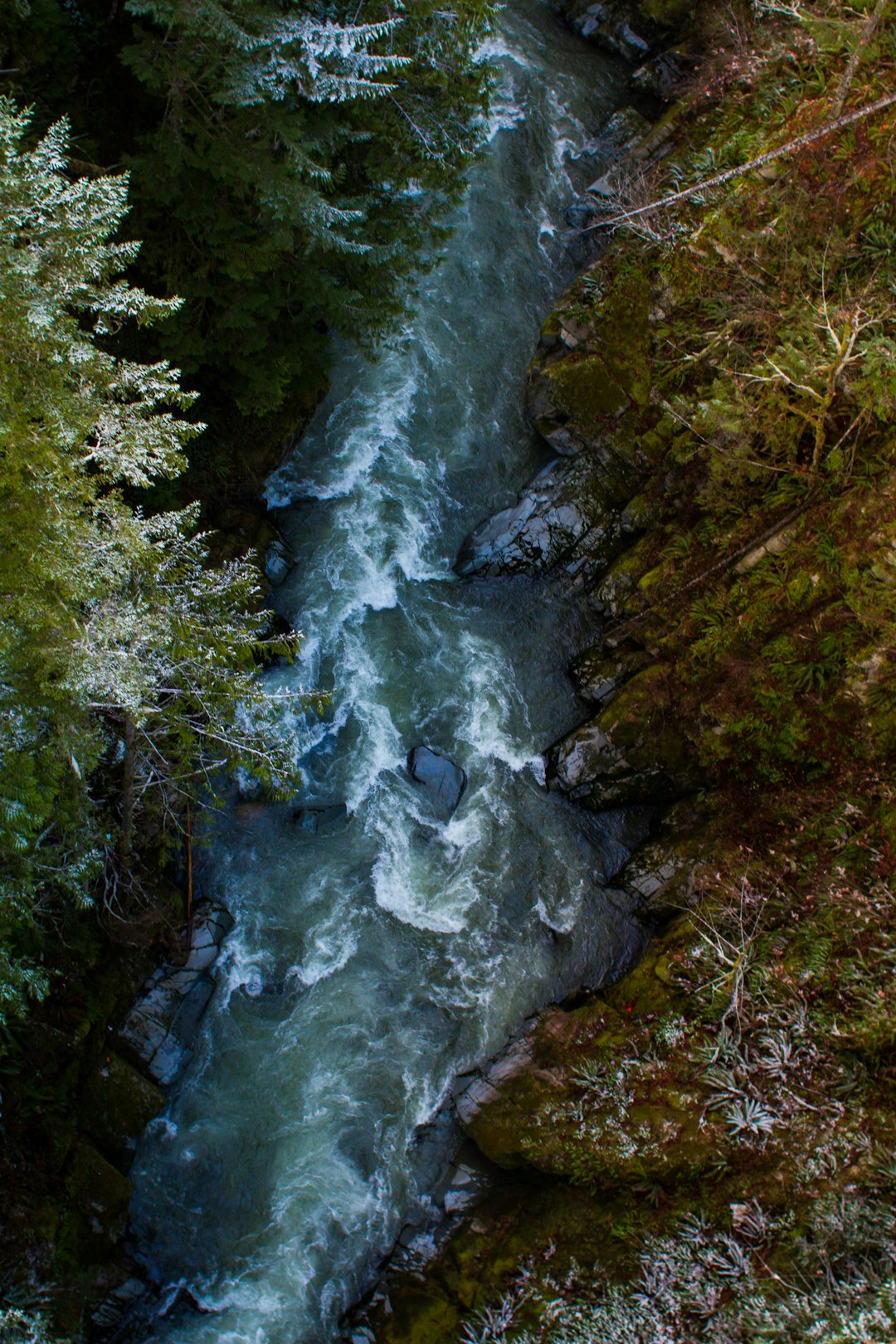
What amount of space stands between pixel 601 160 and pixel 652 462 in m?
A: 7.70

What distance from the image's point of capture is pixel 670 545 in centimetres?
1280

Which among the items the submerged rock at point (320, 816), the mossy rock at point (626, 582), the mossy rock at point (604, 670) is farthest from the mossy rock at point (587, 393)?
the submerged rock at point (320, 816)

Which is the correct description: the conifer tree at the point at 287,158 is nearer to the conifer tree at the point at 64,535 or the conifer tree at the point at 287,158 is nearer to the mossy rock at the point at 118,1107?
the conifer tree at the point at 64,535

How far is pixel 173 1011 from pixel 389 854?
12.0 feet

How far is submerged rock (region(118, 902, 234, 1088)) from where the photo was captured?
33.9 ft

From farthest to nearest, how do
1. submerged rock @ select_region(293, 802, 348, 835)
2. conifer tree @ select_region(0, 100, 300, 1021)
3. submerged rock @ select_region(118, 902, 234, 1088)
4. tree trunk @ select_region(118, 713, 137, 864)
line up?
submerged rock @ select_region(293, 802, 348, 835)
submerged rock @ select_region(118, 902, 234, 1088)
tree trunk @ select_region(118, 713, 137, 864)
conifer tree @ select_region(0, 100, 300, 1021)

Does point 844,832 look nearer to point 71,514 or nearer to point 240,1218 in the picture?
point 240,1218

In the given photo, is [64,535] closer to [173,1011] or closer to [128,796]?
[128,796]

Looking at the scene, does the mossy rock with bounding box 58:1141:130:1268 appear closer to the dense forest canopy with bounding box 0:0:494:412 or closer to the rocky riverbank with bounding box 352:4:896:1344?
the rocky riverbank with bounding box 352:4:896:1344

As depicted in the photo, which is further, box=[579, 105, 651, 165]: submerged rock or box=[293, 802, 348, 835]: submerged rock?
box=[579, 105, 651, 165]: submerged rock

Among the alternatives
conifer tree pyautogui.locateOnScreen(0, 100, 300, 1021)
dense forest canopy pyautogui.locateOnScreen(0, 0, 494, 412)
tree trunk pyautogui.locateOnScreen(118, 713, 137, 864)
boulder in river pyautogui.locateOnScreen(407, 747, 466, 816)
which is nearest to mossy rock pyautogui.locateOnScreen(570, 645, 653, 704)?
boulder in river pyautogui.locateOnScreen(407, 747, 466, 816)

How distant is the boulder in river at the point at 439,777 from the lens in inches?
482

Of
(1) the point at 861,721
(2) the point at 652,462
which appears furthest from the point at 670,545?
(1) the point at 861,721

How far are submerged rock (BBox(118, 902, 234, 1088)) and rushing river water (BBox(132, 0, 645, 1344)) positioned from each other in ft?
0.77
